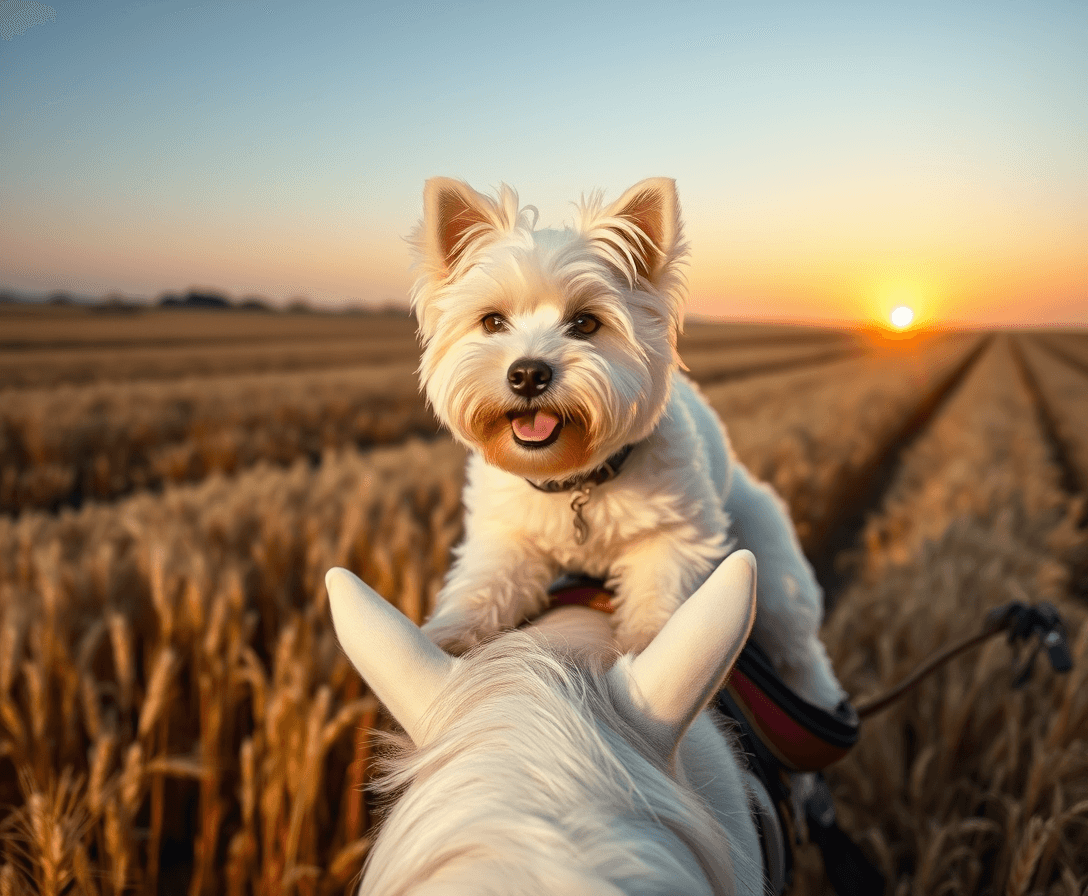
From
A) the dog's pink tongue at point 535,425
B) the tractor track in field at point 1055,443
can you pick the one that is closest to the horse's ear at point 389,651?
the dog's pink tongue at point 535,425

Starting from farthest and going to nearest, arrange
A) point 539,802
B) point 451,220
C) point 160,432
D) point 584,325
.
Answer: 1. point 160,432
2. point 451,220
3. point 584,325
4. point 539,802

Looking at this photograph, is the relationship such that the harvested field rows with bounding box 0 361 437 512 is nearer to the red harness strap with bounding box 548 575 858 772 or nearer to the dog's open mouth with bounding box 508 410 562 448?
the red harness strap with bounding box 548 575 858 772

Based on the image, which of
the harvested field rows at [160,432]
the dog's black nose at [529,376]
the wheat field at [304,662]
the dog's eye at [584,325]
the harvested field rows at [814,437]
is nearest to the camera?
the dog's black nose at [529,376]

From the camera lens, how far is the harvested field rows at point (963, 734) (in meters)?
2.41

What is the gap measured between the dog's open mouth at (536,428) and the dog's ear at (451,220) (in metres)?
0.42

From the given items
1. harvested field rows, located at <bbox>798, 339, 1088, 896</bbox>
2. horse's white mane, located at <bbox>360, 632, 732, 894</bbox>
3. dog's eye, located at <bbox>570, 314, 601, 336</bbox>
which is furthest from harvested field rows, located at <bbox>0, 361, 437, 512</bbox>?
horse's white mane, located at <bbox>360, 632, 732, 894</bbox>

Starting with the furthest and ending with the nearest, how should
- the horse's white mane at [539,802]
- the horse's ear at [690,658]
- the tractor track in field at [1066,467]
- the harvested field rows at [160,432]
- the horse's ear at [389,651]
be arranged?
the harvested field rows at [160,432], the tractor track in field at [1066,467], the horse's ear at [389,651], the horse's ear at [690,658], the horse's white mane at [539,802]

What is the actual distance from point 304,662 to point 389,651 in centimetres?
211

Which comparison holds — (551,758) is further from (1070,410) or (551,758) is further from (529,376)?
(1070,410)

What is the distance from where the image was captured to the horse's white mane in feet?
2.28

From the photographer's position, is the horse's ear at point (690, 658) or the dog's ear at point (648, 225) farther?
the dog's ear at point (648, 225)

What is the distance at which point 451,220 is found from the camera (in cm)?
137

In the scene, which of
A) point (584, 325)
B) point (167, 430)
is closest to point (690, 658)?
point (584, 325)

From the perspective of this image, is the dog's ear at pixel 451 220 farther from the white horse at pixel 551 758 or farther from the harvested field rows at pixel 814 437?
the harvested field rows at pixel 814 437
